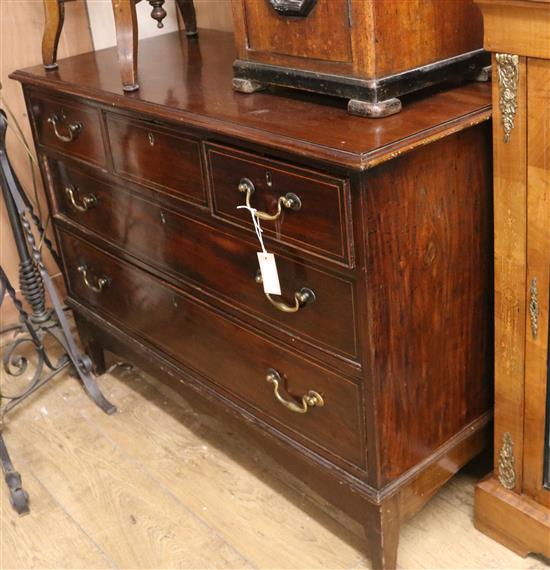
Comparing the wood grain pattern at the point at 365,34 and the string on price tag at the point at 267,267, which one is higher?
the wood grain pattern at the point at 365,34

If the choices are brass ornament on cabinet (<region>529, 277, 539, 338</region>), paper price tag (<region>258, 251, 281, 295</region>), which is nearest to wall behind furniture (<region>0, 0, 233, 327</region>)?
paper price tag (<region>258, 251, 281, 295</region>)

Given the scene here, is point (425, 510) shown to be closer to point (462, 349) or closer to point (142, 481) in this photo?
point (462, 349)

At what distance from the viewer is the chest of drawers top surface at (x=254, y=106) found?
148 centimetres

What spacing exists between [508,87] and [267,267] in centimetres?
56

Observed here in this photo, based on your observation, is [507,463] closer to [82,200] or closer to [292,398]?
[292,398]

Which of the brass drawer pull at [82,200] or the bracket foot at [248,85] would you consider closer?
the bracket foot at [248,85]

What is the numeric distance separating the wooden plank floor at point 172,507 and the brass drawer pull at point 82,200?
0.61 meters

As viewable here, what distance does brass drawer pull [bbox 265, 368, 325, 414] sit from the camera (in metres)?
1.76

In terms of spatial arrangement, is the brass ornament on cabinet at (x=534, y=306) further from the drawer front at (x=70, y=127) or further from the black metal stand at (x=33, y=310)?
the black metal stand at (x=33, y=310)

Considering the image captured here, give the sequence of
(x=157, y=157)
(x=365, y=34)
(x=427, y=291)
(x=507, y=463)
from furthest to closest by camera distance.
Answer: (x=157, y=157)
(x=507, y=463)
(x=427, y=291)
(x=365, y=34)

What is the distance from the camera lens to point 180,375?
2.22 metres

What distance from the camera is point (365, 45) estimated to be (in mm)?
1560

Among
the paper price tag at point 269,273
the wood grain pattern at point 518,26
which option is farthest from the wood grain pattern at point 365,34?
the paper price tag at point 269,273

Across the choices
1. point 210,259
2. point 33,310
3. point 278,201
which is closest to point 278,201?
point 278,201
